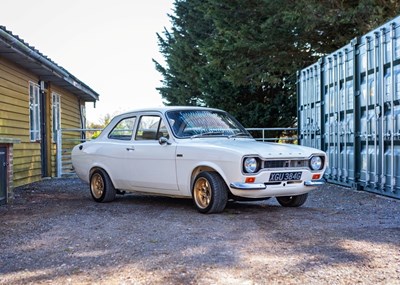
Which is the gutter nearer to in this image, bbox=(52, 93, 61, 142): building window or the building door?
bbox=(52, 93, 61, 142): building window

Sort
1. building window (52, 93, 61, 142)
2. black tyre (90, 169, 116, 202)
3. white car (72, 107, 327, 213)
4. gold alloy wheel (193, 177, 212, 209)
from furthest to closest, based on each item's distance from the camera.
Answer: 1. building window (52, 93, 61, 142)
2. black tyre (90, 169, 116, 202)
3. gold alloy wheel (193, 177, 212, 209)
4. white car (72, 107, 327, 213)

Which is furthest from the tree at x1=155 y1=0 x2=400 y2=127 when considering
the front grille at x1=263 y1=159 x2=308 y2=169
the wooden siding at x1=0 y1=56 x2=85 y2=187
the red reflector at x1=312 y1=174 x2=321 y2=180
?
the front grille at x1=263 y1=159 x2=308 y2=169

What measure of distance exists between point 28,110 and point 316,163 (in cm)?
860

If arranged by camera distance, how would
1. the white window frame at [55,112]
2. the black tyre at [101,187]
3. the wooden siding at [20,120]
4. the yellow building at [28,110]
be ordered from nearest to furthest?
the black tyre at [101,187], the yellow building at [28,110], the wooden siding at [20,120], the white window frame at [55,112]

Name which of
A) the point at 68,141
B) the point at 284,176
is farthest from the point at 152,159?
the point at 68,141

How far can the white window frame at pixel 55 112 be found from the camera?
15.9 meters

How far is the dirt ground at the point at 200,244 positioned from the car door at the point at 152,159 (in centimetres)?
37

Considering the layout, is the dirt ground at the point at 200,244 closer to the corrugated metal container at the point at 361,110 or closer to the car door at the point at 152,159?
the car door at the point at 152,159

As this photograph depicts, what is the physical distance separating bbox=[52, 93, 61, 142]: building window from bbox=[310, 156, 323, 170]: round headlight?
405 inches

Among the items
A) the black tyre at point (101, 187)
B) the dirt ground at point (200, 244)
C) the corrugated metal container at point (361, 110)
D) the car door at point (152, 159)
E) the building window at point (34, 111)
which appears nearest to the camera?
the dirt ground at point (200, 244)

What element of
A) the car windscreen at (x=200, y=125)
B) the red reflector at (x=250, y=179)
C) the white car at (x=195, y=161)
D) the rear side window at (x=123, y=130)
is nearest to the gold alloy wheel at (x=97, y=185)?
the white car at (x=195, y=161)

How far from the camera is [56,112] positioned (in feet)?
54.5

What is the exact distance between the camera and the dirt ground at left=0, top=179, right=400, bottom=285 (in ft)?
12.8

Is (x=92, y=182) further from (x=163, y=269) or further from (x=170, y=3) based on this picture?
(x=170, y=3)
